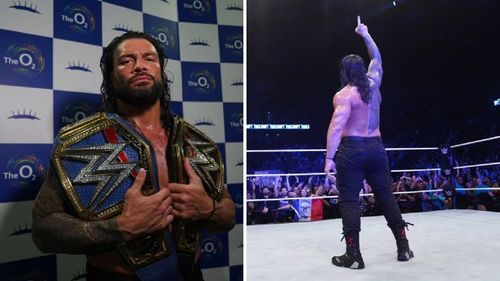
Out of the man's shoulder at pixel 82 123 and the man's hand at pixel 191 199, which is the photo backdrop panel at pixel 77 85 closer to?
the man's shoulder at pixel 82 123

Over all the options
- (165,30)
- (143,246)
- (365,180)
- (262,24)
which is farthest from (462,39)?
(143,246)

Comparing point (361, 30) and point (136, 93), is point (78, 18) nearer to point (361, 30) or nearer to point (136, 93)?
point (136, 93)

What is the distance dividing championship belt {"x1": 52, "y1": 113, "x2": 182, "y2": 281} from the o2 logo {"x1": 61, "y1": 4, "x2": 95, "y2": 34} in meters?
0.61

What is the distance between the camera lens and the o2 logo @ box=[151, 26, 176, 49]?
1.82 meters

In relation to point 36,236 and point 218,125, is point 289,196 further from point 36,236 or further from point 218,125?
point 36,236

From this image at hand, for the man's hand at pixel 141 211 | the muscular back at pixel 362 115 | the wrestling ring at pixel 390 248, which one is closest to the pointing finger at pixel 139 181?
the man's hand at pixel 141 211

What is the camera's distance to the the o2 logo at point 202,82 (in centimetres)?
192

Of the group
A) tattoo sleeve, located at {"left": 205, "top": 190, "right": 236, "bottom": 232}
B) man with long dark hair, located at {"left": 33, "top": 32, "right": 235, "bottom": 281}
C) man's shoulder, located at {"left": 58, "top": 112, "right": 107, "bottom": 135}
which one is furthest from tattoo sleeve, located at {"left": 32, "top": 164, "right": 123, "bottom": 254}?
tattoo sleeve, located at {"left": 205, "top": 190, "right": 236, "bottom": 232}

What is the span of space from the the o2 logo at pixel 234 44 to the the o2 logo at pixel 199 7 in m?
0.17

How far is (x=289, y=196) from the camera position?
1.62 m

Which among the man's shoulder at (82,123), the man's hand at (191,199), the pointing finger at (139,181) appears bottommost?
the man's hand at (191,199)

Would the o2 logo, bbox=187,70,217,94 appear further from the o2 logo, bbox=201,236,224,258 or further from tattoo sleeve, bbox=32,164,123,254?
tattoo sleeve, bbox=32,164,123,254

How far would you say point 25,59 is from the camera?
146cm

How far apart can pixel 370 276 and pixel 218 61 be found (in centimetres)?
120
